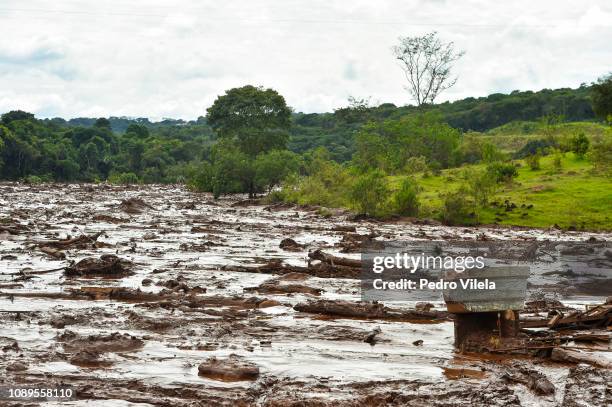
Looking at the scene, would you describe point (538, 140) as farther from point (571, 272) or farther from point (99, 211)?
point (571, 272)

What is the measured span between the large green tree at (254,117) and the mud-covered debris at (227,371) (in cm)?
6580

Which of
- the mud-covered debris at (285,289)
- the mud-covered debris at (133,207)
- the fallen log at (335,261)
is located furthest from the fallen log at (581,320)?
the mud-covered debris at (133,207)

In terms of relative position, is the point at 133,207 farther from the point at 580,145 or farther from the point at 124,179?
the point at 124,179

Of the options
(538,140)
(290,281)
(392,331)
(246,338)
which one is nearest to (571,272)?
(290,281)

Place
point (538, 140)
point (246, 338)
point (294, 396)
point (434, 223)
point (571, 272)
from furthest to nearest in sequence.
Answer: point (538, 140) < point (434, 223) < point (571, 272) < point (246, 338) < point (294, 396)

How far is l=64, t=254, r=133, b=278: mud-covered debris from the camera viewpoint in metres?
18.5

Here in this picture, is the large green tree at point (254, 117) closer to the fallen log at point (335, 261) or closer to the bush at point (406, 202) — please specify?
the bush at point (406, 202)

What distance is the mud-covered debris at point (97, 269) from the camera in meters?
18.5

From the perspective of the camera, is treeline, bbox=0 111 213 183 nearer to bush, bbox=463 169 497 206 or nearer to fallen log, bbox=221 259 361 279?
bush, bbox=463 169 497 206

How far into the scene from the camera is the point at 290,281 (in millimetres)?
18344

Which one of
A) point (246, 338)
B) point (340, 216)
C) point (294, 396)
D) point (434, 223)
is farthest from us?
point (340, 216)

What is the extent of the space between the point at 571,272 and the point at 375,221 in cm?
1883

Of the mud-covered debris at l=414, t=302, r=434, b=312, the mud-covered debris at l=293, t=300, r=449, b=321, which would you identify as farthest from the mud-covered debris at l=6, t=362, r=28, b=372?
the mud-covered debris at l=414, t=302, r=434, b=312

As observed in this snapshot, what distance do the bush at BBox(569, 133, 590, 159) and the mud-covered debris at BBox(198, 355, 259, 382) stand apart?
41.8 metres
